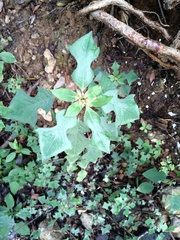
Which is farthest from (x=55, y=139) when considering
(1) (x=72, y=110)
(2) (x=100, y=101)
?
(2) (x=100, y=101)

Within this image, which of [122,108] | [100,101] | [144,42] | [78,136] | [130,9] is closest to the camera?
[100,101]

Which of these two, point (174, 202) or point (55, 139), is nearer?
point (55, 139)

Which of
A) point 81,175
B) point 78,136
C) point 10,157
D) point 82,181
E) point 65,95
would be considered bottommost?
point 82,181

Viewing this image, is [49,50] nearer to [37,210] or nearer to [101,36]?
[101,36]

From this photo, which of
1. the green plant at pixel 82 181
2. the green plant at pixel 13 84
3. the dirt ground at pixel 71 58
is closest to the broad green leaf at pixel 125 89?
the green plant at pixel 82 181

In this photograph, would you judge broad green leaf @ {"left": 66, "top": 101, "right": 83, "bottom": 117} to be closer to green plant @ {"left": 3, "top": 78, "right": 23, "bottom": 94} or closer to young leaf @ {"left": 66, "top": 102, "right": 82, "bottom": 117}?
young leaf @ {"left": 66, "top": 102, "right": 82, "bottom": 117}

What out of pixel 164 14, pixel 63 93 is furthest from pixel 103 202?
pixel 164 14

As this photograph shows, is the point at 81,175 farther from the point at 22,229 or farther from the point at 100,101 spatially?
the point at 100,101
